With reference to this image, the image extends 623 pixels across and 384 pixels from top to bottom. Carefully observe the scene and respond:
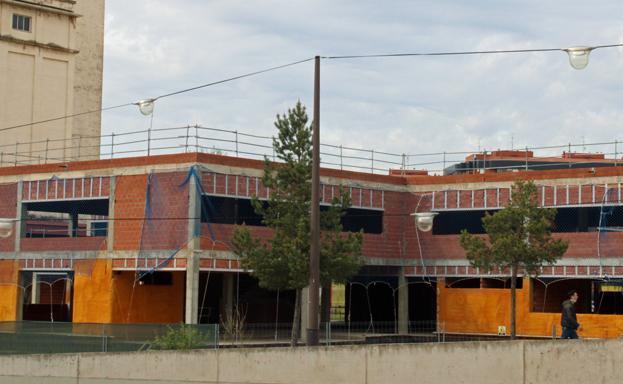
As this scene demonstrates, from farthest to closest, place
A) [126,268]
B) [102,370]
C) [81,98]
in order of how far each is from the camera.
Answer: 1. [81,98]
2. [126,268]
3. [102,370]

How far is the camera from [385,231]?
169ft

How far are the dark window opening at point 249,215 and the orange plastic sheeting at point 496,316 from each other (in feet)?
14.3

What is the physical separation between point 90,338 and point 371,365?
12575mm

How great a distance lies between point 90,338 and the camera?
3222cm

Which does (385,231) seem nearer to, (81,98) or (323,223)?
(323,223)

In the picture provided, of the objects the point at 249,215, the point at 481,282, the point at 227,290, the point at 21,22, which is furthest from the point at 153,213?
the point at 21,22

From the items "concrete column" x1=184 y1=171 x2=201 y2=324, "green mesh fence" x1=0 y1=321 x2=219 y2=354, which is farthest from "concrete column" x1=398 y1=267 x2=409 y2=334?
"green mesh fence" x1=0 y1=321 x2=219 y2=354

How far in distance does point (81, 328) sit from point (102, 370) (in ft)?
21.8

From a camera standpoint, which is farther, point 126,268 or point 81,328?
point 126,268

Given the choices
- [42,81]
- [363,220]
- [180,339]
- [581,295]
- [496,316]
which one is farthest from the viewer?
[42,81]

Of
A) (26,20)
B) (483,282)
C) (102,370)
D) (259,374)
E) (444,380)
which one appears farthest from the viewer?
(26,20)

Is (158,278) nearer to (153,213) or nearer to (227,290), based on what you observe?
(227,290)

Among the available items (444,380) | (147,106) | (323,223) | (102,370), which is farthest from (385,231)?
(444,380)

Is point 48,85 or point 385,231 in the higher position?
point 48,85
